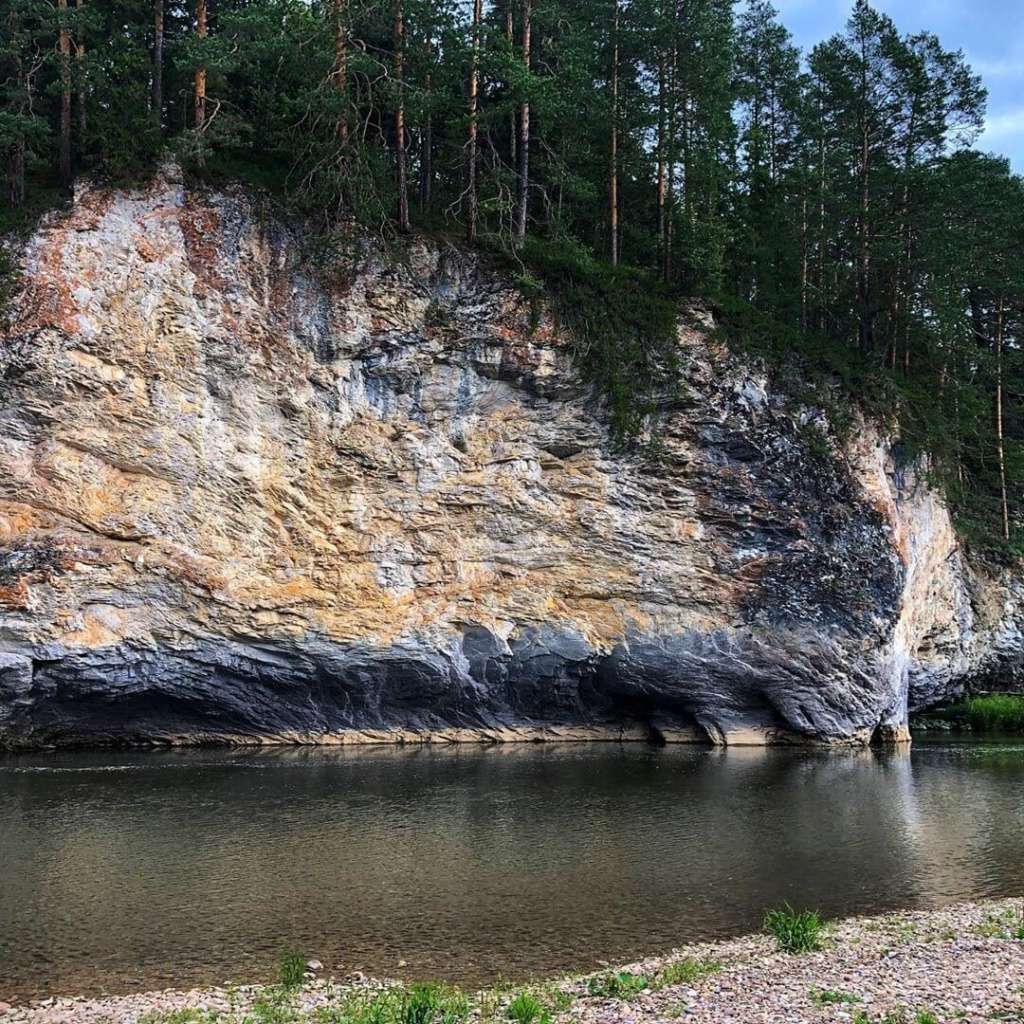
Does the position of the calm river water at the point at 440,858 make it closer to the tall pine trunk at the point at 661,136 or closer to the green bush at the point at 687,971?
the green bush at the point at 687,971

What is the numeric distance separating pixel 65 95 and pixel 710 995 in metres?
26.7

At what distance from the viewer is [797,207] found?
36.2 metres

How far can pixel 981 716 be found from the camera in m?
37.0

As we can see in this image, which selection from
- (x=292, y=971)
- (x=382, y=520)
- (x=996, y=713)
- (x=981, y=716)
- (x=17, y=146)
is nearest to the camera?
(x=292, y=971)

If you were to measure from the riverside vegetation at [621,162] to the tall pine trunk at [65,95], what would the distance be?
75 millimetres

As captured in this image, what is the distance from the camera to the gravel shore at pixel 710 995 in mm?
7703

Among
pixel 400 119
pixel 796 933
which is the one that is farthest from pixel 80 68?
pixel 796 933

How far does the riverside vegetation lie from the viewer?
26203mm

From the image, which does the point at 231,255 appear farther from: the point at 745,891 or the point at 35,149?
the point at 745,891

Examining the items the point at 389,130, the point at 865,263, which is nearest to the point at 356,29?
the point at 389,130

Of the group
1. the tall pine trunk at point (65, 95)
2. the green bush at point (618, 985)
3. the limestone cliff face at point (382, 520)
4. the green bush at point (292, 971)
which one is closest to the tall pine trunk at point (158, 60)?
the tall pine trunk at point (65, 95)

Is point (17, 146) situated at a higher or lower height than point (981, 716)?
higher

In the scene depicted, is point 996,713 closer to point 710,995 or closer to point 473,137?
point 473,137

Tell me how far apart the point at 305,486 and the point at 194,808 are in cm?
1069
